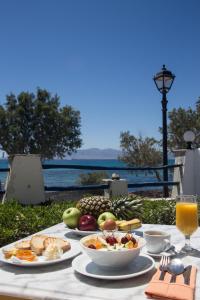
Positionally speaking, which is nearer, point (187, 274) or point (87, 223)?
point (187, 274)

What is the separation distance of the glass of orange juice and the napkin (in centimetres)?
64

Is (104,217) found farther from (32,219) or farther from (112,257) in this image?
(32,219)

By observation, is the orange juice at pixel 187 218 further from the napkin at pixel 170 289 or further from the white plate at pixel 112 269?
the napkin at pixel 170 289

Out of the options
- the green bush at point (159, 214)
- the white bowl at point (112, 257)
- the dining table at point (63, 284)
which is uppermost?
the white bowl at point (112, 257)

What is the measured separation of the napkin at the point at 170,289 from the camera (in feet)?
4.98

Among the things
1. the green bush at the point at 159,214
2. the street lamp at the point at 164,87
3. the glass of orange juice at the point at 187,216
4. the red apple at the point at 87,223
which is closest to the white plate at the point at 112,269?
the glass of orange juice at the point at 187,216

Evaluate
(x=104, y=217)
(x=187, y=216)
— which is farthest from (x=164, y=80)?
(x=187, y=216)

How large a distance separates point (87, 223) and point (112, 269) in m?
0.80

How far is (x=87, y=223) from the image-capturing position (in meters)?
2.62

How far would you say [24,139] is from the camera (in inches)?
1160

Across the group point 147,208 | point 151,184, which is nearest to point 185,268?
point 147,208

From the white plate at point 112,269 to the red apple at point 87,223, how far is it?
0.60 metres

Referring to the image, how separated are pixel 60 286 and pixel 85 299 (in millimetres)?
184

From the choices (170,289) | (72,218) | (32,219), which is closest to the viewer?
(170,289)
